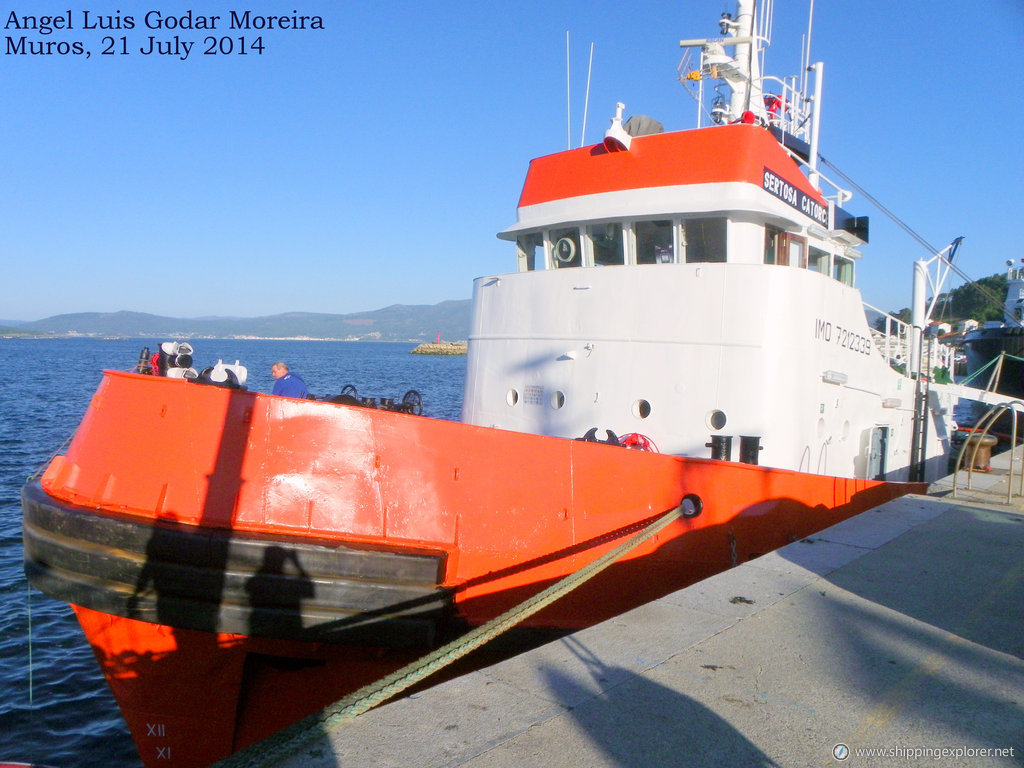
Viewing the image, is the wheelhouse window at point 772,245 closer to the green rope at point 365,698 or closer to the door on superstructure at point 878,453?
the door on superstructure at point 878,453

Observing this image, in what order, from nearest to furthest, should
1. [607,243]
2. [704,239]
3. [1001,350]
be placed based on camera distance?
[704,239], [607,243], [1001,350]

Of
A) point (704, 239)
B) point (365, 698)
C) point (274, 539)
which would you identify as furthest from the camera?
point (704, 239)

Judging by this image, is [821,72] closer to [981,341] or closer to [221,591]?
[221,591]

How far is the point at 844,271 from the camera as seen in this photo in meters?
9.23

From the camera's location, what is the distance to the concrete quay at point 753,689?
270 centimetres

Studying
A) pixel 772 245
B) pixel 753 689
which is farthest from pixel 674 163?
pixel 753 689

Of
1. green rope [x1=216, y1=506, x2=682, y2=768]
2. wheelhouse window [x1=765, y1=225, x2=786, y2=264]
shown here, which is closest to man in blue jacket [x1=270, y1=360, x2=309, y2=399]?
green rope [x1=216, y1=506, x2=682, y2=768]

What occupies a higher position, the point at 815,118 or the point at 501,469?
the point at 815,118

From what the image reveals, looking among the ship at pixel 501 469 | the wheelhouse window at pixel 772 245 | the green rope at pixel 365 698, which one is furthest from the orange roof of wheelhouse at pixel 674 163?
the green rope at pixel 365 698

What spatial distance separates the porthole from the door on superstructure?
300cm

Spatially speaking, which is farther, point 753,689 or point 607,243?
point 607,243

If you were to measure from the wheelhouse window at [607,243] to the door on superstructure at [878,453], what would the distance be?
→ 3618 mm

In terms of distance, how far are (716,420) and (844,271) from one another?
3.57m

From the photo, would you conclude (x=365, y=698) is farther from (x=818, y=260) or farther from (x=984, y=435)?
(x=984, y=435)
